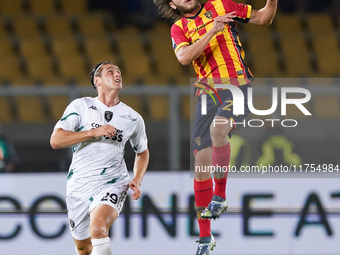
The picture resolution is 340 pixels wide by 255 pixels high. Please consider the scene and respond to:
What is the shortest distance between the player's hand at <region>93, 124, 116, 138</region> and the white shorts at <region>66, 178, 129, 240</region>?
473 millimetres

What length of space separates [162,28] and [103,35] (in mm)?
1059

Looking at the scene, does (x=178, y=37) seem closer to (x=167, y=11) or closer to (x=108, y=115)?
(x=167, y=11)

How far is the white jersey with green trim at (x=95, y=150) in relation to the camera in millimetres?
4016

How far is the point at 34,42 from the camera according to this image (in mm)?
9102

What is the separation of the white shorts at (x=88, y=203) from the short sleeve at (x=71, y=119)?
0.53 m

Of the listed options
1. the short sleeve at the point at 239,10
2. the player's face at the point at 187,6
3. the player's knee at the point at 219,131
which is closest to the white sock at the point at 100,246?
the player's knee at the point at 219,131

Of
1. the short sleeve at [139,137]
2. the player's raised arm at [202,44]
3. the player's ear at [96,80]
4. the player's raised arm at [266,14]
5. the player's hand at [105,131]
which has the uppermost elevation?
the player's raised arm at [266,14]

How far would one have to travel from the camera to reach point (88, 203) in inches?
158

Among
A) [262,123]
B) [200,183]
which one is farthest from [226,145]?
[262,123]

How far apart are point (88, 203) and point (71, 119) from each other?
2.18 ft

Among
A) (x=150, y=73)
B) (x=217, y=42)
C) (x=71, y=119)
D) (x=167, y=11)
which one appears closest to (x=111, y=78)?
(x=71, y=119)

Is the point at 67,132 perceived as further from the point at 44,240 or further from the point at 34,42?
the point at 34,42

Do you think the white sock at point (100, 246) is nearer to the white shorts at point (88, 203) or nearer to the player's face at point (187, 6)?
the white shorts at point (88, 203)

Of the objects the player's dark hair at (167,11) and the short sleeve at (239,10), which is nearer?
the short sleeve at (239,10)
